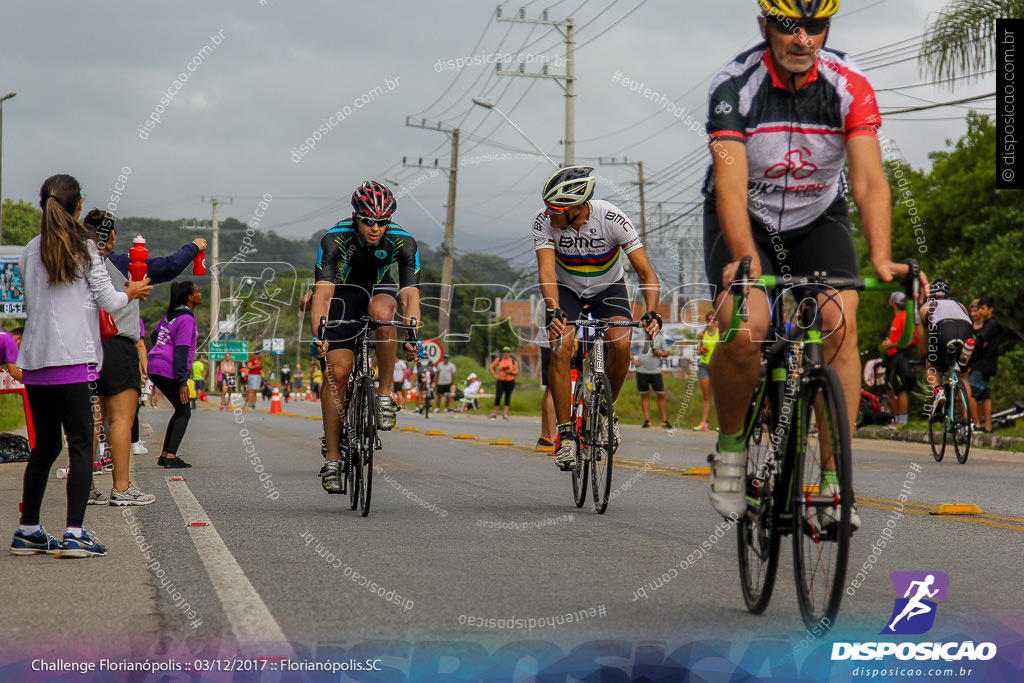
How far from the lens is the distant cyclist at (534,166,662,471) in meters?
8.34

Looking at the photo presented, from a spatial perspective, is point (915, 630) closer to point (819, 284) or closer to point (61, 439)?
point (819, 284)

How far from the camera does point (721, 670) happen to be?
3.66 meters

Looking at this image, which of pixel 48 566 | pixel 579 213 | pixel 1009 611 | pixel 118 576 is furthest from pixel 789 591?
pixel 579 213

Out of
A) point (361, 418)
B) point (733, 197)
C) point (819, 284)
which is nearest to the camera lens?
point (819, 284)

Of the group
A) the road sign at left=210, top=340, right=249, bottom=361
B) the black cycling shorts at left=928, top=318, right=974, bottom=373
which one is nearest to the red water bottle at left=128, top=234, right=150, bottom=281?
the black cycling shorts at left=928, top=318, right=974, bottom=373

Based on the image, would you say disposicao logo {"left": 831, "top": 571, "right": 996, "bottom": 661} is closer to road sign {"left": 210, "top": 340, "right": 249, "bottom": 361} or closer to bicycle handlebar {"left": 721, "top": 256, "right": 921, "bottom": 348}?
bicycle handlebar {"left": 721, "top": 256, "right": 921, "bottom": 348}

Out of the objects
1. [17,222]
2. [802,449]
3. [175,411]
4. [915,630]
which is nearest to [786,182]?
[802,449]

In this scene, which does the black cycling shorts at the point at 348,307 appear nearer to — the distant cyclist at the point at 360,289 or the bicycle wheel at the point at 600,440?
the distant cyclist at the point at 360,289

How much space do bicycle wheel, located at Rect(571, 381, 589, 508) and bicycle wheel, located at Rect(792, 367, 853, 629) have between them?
4037 millimetres

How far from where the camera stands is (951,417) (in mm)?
13047

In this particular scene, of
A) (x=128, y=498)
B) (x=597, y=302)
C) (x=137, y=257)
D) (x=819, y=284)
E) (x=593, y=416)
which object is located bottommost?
(x=128, y=498)

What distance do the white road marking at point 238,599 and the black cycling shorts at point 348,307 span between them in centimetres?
154

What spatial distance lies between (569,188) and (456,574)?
3.59 m

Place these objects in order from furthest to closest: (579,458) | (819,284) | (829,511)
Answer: (579,458)
(819,284)
(829,511)
